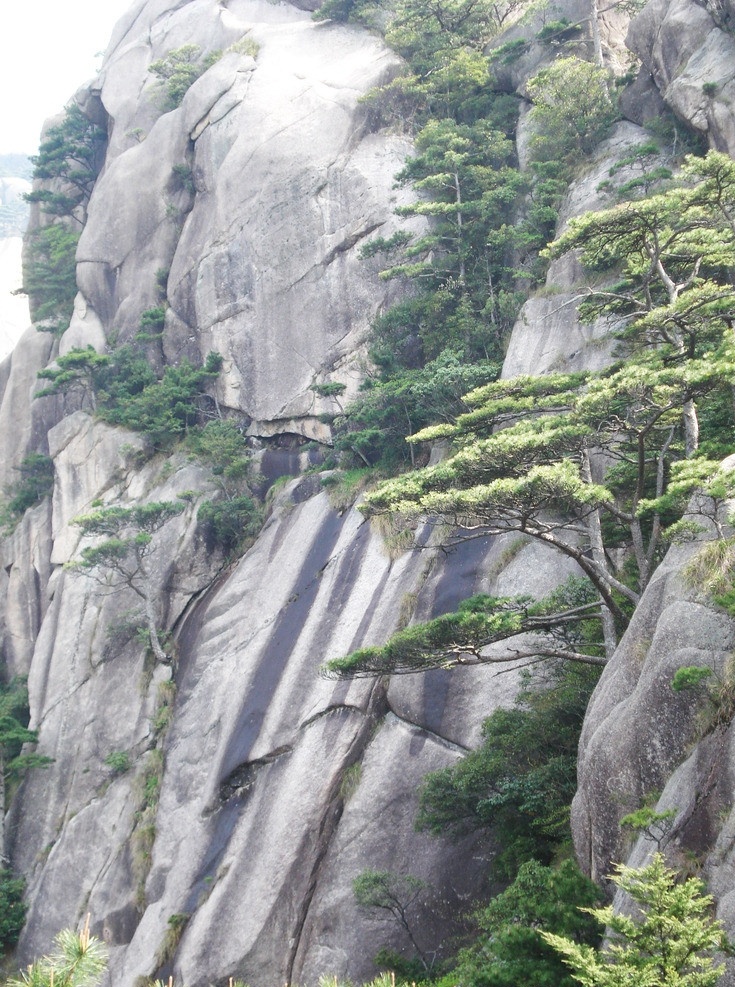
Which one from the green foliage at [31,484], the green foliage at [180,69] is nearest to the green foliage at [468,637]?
the green foliage at [31,484]

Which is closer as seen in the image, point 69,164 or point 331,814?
point 331,814

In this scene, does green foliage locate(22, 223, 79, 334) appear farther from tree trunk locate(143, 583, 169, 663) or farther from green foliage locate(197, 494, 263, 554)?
tree trunk locate(143, 583, 169, 663)

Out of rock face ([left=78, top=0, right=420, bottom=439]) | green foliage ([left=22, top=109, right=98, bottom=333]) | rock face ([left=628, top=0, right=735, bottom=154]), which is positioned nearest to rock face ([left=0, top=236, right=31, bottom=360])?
green foliage ([left=22, top=109, right=98, bottom=333])

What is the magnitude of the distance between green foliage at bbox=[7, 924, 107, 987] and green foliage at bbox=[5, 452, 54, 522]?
29.3m

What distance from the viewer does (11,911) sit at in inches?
945

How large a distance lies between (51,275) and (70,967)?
37.0 metres

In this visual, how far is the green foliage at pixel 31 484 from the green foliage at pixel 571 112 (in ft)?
67.9

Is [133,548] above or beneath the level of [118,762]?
above

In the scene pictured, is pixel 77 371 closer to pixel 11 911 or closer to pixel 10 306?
pixel 11 911

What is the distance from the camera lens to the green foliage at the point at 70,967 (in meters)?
6.11

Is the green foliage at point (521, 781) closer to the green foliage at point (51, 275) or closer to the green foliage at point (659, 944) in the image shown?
the green foliage at point (659, 944)

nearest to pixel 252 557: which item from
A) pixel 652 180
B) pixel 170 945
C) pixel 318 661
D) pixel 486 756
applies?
pixel 318 661

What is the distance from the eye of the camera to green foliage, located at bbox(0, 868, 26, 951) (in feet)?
77.7

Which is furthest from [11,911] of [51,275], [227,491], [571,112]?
[571,112]
